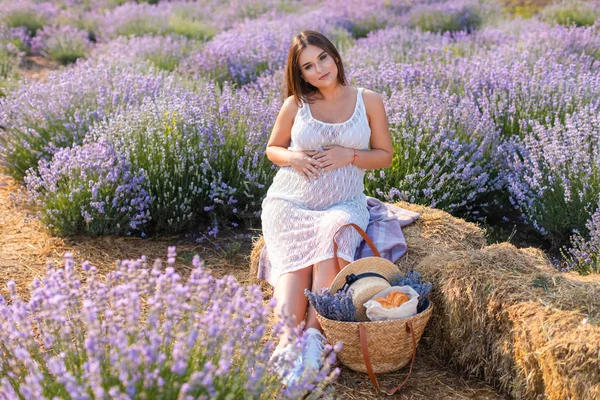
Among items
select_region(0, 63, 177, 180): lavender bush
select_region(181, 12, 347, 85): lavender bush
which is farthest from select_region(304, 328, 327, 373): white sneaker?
select_region(181, 12, 347, 85): lavender bush

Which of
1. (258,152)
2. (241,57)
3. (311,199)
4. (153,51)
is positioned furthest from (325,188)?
(153,51)

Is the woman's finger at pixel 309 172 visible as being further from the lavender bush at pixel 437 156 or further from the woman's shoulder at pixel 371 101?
the lavender bush at pixel 437 156

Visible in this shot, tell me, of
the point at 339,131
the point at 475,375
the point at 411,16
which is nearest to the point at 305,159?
the point at 339,131

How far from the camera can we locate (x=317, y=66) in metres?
3.22

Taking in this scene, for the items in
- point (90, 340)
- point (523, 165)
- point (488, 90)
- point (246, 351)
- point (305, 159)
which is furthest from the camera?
point (488, 90)

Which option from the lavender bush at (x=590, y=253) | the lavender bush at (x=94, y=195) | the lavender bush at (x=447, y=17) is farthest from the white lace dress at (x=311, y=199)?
the lavender bush at (x=447, y=17)

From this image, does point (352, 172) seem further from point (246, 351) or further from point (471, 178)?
point (246, 351)

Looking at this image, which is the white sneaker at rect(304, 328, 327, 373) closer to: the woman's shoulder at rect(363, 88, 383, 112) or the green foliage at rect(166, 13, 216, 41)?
the woman's shoulder at rect(363, 88, 383, 112)

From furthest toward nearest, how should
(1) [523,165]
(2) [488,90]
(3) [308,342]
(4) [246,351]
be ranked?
(2) [488,90], (1) [523,165], (3) [308,342], (4) [246,351]

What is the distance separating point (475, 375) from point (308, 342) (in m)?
0.70

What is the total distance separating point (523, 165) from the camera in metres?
4.09

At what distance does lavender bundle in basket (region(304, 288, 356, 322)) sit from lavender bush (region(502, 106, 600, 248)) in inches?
64.4

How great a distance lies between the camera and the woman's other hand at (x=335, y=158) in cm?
323

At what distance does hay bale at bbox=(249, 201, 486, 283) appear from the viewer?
10.5ft
